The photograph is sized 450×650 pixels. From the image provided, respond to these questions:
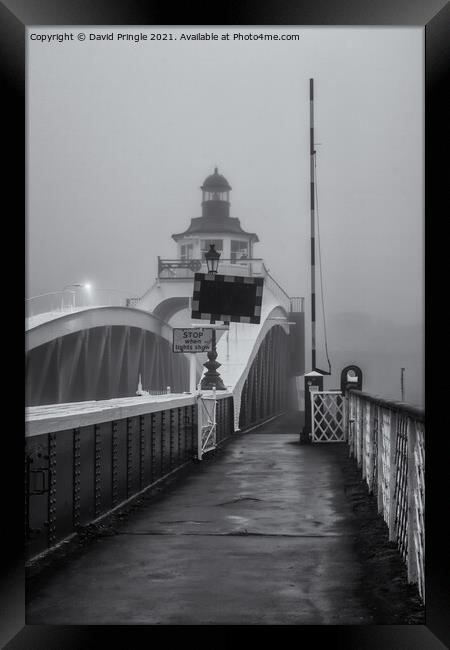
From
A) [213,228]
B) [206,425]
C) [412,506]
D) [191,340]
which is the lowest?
[206,425]

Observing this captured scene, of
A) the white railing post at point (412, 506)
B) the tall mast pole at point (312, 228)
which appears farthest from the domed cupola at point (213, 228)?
the white railing post at point (412, 506)

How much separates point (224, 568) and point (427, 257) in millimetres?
3065

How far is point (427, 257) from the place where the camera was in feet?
17.7

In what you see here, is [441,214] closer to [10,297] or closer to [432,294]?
[432,294]

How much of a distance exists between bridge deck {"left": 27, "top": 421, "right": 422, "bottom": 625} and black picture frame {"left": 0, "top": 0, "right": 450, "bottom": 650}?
0.45m

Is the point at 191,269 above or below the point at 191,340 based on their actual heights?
above

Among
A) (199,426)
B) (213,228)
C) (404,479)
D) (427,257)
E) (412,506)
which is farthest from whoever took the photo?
(213,228)

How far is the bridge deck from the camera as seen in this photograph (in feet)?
18.9

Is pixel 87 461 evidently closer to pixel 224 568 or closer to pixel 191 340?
pixel 224 568

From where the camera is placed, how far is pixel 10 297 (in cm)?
533

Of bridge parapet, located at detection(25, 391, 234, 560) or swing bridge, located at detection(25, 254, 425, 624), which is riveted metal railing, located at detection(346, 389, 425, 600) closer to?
swing bridge, located at detection(25, 254, 425, 624)

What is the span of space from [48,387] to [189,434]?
1393 centimetres

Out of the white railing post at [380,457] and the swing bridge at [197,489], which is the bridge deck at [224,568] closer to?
the swing bridge at [197,489]

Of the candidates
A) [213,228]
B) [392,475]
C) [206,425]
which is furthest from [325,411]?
[213,228]
